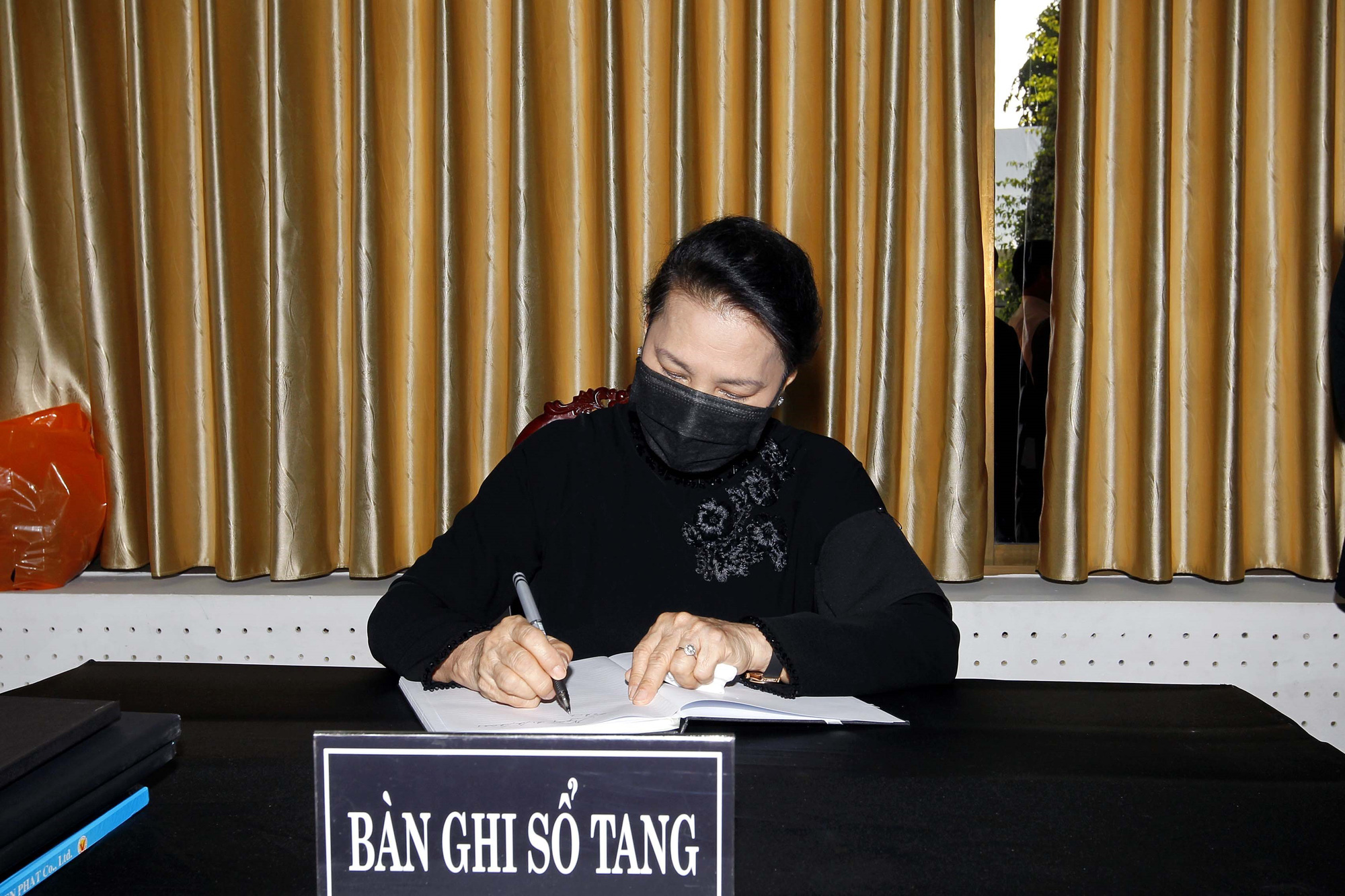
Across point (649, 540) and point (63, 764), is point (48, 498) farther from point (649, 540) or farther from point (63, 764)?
point (63, 764)

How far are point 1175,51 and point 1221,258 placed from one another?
0.46 m

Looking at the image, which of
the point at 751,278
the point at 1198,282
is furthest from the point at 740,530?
the point at 1198,282

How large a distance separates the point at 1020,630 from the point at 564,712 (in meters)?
1.51

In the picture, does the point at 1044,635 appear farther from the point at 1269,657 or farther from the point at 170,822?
the point at 170,822

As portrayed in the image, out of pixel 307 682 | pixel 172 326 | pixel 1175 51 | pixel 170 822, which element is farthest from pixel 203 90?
pixel 1175 51

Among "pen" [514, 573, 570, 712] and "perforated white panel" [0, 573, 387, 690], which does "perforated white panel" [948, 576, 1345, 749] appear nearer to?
"pen" [514, 573, 570, 712]

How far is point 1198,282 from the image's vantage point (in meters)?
2.08

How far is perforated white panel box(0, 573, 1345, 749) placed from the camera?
6.58 ft

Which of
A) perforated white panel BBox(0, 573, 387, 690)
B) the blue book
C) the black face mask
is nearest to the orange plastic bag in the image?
perforated white panel BBox(0, 573, 387, 690)

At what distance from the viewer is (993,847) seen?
1.99 feet

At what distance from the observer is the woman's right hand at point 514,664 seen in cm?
84

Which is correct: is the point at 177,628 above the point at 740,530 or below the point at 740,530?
below

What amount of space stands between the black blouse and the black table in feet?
0.88

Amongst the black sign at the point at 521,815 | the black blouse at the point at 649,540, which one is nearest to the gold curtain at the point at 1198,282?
the black blouse at the point at 649,540
